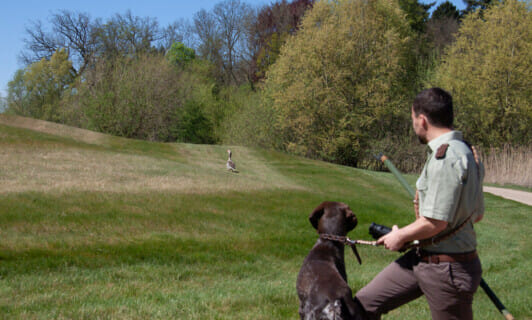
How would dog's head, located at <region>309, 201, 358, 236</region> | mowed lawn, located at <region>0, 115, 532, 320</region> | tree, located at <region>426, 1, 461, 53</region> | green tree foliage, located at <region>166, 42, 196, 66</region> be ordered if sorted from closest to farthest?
dog's head, located at <region>309, 201, 358, 236</region> → mowed lawn, located at <region>0, 115, 532, 320</region> → tree, located at <region>426, 1, 461, 53</region> → green tree foliage, located at <region>166, 42, 196, 66</region>

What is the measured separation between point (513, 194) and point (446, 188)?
19.5 meters

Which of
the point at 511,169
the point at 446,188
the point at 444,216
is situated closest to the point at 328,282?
the point at 444,216

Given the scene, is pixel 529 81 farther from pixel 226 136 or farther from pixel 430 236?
pixel 430 236

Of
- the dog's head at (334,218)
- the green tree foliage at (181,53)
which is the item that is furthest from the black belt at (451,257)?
the green tree foliage at (181,53)

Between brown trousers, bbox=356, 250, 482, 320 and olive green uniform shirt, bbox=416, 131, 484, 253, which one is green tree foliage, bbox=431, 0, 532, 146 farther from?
olive green uniform shirt, bbox=416, 131, 484, 253

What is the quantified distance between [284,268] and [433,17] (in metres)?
56.5

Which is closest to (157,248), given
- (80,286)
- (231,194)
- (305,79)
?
(80,286)

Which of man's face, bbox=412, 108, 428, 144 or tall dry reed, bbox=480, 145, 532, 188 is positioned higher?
man's face, bbox=412, 108, 428, 144

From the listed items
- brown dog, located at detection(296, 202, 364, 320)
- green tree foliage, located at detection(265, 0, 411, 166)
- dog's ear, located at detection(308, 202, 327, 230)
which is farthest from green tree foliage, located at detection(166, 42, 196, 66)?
brown dog, located at detection(296, 202, 364, 320)

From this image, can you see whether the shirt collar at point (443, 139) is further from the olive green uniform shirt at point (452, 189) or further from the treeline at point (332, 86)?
the treeline at point (332, 86)

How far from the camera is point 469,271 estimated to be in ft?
9.79

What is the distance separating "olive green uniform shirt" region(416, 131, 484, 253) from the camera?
2.79 metres

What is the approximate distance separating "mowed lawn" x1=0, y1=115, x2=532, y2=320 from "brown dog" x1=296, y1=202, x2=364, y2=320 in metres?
1.85

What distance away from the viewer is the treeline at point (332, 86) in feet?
106
